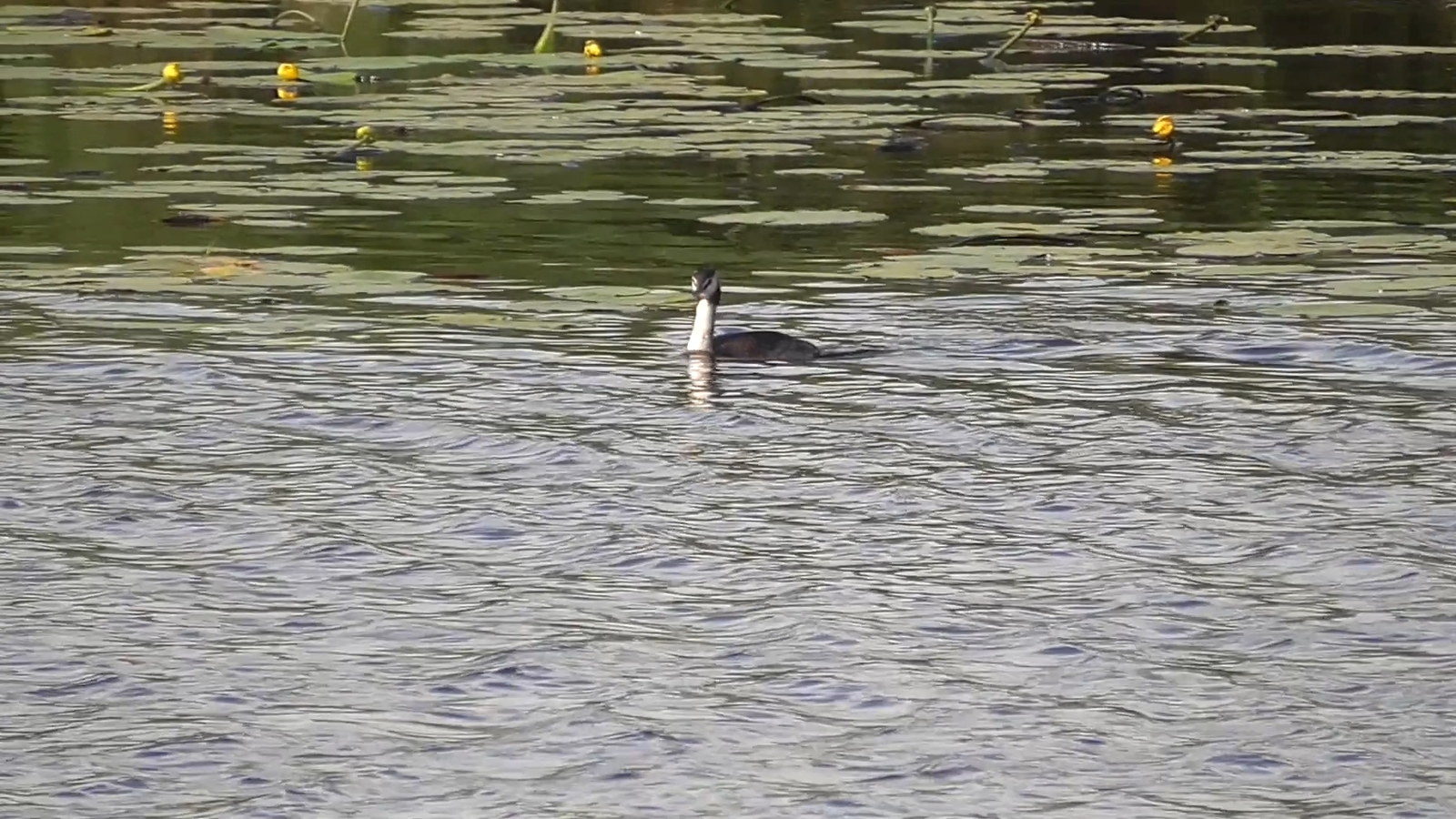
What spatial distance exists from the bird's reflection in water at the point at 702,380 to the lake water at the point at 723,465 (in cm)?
5

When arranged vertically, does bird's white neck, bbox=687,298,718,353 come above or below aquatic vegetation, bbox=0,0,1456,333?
below

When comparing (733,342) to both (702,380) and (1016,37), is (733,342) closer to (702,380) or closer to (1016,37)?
(702,380)

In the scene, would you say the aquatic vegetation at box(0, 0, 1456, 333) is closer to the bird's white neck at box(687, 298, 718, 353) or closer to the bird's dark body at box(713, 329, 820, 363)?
the bird's white neck at box(687, 298, 718, 353)

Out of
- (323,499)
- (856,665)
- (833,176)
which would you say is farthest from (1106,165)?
(856,665)

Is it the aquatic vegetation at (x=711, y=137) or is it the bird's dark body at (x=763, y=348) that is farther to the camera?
the aquatic vegetation at (x=711, y=137)

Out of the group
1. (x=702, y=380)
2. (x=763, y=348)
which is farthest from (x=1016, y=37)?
(x=702, y=380)

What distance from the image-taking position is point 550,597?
7.68 meters

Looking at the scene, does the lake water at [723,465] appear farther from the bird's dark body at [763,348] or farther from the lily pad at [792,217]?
the bird's dark body at [763,348]

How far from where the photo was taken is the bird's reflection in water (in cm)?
1040

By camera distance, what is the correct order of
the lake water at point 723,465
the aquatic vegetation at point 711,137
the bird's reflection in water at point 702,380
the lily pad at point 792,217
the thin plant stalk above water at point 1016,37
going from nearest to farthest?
the lake water at point 723,465 < the bird's reflection in water at point 702,380 < the aquatic vegetation at point 711,137 < the lily pad at point 792,217 < the thin plant stalk above water at point 1016,37

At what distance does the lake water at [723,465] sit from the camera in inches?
253

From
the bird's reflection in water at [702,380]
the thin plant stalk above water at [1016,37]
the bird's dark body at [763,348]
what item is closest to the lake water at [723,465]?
the bird's reflection in water at [702,380]

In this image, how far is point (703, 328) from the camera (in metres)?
11.1

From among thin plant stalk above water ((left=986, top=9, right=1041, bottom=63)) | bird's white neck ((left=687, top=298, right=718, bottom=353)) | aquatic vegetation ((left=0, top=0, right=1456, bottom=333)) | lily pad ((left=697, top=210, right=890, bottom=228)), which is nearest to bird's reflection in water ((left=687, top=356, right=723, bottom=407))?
bird's white neck ((left=687, top=298, right=718, bottom=353))
